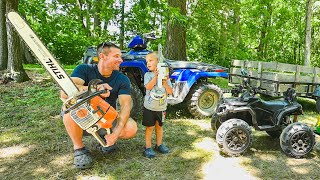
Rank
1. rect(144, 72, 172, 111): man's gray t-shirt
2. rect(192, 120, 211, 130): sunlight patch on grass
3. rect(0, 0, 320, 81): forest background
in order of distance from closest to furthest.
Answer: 1. rect(144, 72, 172, 111): man's gray t-shirt
2. rect(192, 120, 211, 130): sunlight patch on grass
3. rect(0, 0, 320, 81): forest background

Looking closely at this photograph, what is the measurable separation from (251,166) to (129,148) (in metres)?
1.55

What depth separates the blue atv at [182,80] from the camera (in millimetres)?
4828

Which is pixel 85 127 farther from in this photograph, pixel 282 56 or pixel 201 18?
pixel 282 56

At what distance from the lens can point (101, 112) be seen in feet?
8.75

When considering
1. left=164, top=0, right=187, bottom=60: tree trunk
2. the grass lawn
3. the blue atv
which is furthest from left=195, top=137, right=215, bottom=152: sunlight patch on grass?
left=164, top=0, right=187, bottom=60: tree trunk

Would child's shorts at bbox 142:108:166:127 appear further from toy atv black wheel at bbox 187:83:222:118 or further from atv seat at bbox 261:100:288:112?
toy atv black wheel at bbox 187:83:222:118

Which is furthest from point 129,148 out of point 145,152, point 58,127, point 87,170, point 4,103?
point 4,103

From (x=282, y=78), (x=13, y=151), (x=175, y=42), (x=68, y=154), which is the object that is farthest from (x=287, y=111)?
(x=175, y=42)

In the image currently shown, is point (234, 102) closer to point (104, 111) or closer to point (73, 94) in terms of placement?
point (104, 111)

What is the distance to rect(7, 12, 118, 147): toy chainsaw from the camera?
2.54 m

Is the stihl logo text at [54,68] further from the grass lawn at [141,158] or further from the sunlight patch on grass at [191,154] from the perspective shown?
the sunlight patch on grass at [191,154]

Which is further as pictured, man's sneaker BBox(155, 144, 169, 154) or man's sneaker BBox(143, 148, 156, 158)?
man's sneaker BBox(155, 144, 169, 154)

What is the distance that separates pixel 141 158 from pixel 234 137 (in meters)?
1.19

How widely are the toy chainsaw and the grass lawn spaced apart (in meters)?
0.66
